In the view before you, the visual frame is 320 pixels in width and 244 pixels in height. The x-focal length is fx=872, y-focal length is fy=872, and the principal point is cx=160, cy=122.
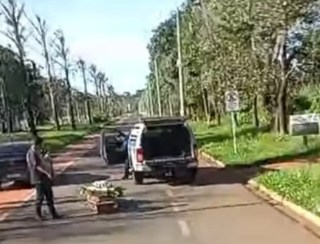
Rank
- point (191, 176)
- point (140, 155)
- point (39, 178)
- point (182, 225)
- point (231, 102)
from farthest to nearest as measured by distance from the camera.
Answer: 1. point (231, 102)
2. point (191, 176)
3. point (140, 155)
4. point (39, 178)
5. point (182, 225)

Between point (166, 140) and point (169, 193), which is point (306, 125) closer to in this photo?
point (166, 140)

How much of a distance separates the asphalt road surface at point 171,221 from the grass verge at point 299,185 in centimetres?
53

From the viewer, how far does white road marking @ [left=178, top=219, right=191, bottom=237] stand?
14287mm

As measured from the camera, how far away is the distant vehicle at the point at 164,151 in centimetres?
2473

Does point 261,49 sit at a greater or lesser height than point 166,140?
greater

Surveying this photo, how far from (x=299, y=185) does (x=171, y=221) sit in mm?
4854

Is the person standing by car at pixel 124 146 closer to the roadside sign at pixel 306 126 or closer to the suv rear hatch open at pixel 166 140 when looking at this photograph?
the suv rear hatch open at pixel 166 140

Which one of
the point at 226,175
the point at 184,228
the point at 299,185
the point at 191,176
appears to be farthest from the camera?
the point at 226,175

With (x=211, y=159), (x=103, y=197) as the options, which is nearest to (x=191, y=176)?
(x=103, y=197)

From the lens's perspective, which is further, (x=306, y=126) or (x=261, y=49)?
(x=261, y=49)

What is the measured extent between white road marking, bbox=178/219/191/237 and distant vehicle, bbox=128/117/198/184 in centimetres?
852

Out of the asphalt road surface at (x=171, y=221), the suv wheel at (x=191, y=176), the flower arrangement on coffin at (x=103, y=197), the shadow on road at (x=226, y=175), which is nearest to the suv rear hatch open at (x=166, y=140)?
the suv wheel at (x=191, y=176)

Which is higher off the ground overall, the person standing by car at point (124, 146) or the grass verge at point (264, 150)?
the person standing by car at point (124, 146)

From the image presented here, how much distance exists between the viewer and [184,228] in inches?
589
